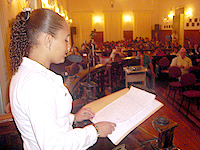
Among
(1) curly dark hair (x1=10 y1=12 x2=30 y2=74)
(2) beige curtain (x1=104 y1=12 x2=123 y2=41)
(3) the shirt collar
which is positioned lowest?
(3) the shirt collar

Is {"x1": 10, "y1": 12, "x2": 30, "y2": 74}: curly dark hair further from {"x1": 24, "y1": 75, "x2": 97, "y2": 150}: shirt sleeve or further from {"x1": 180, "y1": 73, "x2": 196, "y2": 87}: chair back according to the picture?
{"x1": 180, "y1": 73, "x2": 196, "y2": 87}: chair back

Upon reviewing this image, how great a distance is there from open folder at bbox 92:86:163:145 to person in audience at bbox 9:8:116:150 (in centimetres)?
13

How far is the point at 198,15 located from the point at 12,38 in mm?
12631

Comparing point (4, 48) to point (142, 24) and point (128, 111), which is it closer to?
point (128, 111)

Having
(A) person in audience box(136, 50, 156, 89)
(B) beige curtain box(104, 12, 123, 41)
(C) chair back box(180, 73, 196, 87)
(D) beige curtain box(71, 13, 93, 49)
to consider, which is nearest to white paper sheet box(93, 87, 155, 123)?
(C) chair back box(180, 73, 196, 87)

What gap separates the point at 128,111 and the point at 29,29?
793 mm

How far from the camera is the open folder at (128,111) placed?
3.54 feet

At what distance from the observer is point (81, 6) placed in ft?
57.1

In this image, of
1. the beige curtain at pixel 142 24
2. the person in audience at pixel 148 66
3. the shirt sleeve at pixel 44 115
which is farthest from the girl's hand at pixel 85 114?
the beige curtain at pixel 142 24

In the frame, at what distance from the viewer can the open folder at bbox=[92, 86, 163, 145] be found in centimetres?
108

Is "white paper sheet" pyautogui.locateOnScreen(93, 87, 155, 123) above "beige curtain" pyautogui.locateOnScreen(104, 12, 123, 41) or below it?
below

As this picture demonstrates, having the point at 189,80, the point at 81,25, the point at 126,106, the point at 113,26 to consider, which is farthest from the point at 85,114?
the point at 113,26

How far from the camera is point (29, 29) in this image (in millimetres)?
888

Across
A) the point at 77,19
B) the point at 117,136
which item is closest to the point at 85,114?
the point at 117,136
